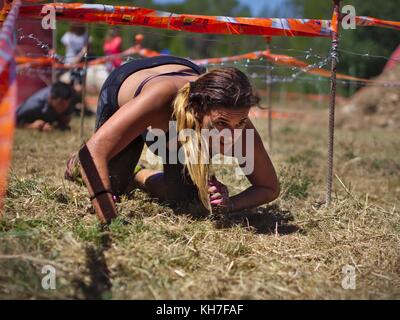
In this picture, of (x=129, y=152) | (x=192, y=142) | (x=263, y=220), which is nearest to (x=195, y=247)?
(x=192, y=142)

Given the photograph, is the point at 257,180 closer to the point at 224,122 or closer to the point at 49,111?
the point at 224,122

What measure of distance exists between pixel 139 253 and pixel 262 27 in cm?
190

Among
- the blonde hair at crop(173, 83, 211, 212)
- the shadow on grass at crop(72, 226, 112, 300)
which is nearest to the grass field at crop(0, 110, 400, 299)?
the shadow on grass at crop(72, 226, 112, 300)

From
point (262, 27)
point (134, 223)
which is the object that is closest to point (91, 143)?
point (134, 223)

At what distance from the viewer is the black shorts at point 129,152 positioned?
2.95m

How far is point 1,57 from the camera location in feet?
5.74

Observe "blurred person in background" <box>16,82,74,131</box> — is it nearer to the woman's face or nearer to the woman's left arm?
the woman's left arm

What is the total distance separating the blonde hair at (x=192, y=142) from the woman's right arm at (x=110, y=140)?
0.32 feet

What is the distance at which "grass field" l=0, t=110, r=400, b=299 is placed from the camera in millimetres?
2010

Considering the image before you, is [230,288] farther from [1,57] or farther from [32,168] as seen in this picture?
[32,168]

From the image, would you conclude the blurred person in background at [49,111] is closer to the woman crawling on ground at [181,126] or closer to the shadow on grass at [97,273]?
the woman crawling on ground at [181,126]

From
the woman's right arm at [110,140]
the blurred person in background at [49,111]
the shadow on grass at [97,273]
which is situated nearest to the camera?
the shadow on grass at [97,273]

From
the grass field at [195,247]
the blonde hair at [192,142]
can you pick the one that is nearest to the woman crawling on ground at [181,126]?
the blonde hair at [192,142]

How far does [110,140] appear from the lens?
2.44m
